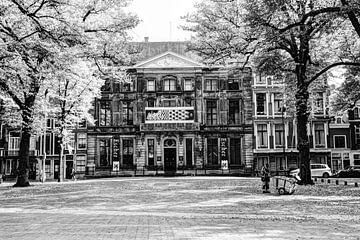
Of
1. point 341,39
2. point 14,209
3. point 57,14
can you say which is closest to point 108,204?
point 14,209

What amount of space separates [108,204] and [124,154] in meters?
35.7

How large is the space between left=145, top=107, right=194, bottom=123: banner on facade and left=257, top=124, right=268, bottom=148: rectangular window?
8804 millimetres

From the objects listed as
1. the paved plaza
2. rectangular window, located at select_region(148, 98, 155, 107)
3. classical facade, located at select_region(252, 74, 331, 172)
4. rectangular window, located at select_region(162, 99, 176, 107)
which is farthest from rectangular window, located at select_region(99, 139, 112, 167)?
the paved plaza

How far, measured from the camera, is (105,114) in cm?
5084

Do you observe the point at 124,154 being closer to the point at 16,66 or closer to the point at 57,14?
the point at 16,66

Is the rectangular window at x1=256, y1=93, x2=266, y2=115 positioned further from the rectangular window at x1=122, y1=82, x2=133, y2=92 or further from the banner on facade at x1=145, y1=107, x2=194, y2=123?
the rectangular window at x1=122, y1=82, x2=133, y2=92

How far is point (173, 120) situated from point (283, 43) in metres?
25.5

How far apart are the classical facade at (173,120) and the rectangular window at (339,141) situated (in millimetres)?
11611

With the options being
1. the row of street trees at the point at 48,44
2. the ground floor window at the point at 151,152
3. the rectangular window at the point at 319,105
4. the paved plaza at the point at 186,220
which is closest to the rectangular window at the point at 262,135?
the rectangular window at the point at 319,105

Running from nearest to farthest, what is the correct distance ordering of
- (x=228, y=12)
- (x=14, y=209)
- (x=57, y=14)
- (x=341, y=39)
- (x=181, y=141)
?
(x=14, y=209)
(x=57, y=14)
(x=228, y=12)
(x=341, y=39)
(x=181, y=141)

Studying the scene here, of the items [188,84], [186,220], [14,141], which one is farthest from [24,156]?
[14,141]

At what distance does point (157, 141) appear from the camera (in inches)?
1935

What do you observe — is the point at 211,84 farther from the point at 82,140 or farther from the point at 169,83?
the point at 82,140

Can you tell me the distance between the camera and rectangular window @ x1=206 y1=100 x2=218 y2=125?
5024 cm
